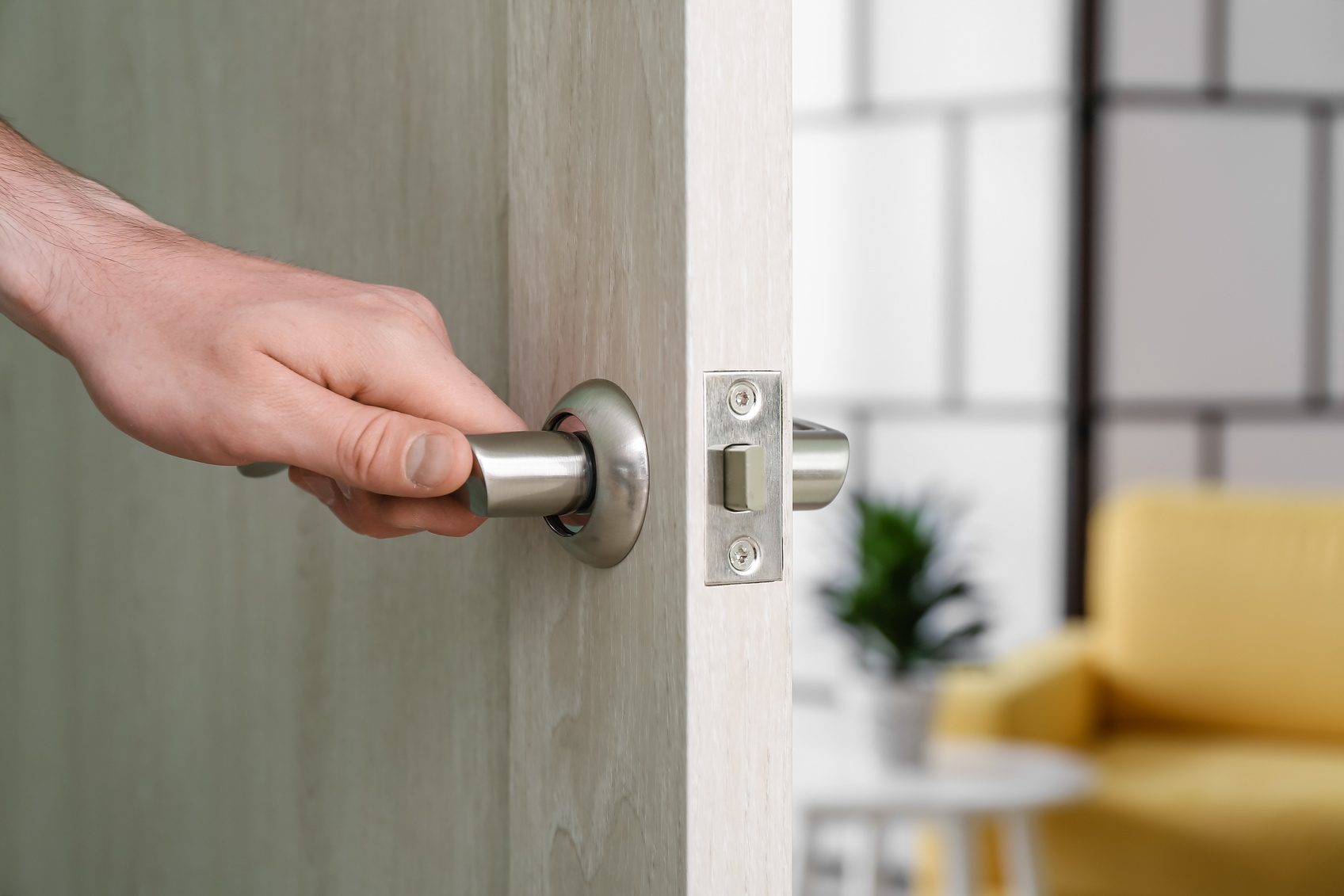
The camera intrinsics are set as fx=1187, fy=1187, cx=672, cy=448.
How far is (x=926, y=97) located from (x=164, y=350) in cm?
301

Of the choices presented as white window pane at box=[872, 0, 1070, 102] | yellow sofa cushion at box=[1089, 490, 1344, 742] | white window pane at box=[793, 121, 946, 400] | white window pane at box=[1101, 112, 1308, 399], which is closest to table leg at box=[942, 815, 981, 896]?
yellow sofa cushion at box=[1089, 490, 1344, 742]

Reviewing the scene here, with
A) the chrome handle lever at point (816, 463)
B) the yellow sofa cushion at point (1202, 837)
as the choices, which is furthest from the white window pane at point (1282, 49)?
the chrome handle lever at point (816, 463)

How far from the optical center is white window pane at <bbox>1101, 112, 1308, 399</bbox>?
3092 millimetres

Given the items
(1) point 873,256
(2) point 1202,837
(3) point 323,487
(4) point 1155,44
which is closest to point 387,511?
(3) point 323,487

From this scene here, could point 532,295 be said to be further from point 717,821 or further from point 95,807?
point 95,807

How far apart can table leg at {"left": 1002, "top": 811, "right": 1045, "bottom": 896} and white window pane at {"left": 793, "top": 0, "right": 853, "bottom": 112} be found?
1.94 metres

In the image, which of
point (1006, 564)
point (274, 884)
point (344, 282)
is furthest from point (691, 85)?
point (1006, 564)

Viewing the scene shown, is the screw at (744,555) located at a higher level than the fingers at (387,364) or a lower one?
lower

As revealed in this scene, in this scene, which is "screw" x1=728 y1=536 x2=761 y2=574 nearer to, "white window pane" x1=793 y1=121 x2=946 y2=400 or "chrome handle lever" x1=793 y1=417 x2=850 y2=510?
"chrome handle lever" x1=793 y1=417 x2=850 y2=510

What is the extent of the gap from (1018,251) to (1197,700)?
3.93ft

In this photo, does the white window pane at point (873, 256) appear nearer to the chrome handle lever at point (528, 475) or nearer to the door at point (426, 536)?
the door at point (426, 536)

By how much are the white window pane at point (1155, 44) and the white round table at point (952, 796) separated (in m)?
1.84

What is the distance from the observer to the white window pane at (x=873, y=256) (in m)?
3.15

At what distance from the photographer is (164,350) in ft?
1.29
